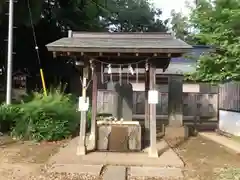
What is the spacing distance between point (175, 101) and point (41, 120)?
5.46m

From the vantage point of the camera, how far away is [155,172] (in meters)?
8.12

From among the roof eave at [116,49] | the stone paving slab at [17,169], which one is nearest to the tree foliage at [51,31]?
the roof eave at [116,49]

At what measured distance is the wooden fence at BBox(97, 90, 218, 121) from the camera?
23.0 metres

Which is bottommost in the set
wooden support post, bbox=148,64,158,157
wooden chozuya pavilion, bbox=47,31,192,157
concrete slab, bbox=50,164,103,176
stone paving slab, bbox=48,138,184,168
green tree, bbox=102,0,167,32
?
concrete slab, bbox=50,164,103,176

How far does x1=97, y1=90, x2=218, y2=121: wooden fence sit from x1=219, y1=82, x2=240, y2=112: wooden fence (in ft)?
18.7

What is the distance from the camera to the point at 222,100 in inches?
663

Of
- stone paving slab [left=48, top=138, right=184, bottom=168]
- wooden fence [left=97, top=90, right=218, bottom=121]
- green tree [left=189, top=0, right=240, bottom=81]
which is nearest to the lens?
stone paving slab [left=48, top=138, right=184, bottom=168]

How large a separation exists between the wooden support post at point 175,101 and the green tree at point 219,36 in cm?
414

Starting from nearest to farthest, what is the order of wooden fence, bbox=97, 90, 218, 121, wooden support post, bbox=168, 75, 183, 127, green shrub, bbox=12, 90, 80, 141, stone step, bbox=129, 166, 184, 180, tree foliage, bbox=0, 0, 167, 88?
stone step, bbox=129, 166, 184, 180 < green shrub, bbox=12, 90, 80, 141 < wooden support post, bbox=168, 75, 183, 127 < tree foliage, bbox=0, 0, 167, 88 < wooden fence, bbox=97, 90, 218, 121

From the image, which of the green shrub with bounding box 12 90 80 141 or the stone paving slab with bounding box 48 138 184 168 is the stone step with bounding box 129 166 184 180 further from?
the green shrub with bounding box 12 90 80 141

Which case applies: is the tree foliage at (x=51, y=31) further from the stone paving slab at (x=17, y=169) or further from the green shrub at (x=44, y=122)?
the stone paving slab at (x=17, y=169)

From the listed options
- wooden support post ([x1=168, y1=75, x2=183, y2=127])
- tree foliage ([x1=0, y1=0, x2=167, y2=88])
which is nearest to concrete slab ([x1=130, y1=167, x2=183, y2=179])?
wooden support post ([x1=168, y1=75, x2=183, y2=127])

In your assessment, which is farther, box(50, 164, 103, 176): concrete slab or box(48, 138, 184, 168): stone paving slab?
box(48, 138, 184, 168): stone paving slab

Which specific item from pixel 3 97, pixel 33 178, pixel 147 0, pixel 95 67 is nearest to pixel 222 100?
pixel 95 67
